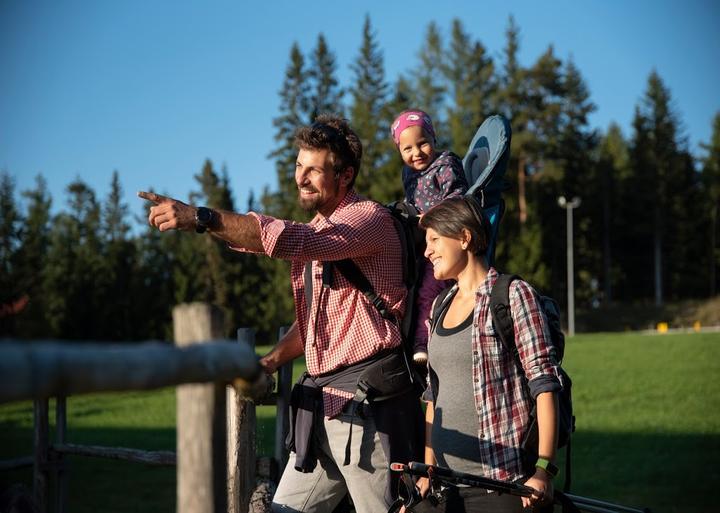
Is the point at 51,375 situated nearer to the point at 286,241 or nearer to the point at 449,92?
the point at 286,241

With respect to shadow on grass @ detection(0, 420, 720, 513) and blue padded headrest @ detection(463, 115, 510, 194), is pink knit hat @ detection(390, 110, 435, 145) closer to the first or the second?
blue padded headrest @ detection(463, 115, 510, 194)

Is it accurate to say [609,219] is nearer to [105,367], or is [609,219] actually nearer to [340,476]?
[340,476]

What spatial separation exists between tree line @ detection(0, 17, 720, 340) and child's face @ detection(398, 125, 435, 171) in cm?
2708

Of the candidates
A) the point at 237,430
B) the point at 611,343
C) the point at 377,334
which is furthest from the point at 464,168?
the point at 611,343

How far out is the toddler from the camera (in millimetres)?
4574

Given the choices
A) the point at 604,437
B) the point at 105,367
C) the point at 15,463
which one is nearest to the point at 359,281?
the point at 105,367

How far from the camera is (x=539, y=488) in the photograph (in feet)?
9.48

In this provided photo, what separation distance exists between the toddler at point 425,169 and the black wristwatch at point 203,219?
1248 millimetres

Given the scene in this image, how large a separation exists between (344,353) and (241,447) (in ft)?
4.54

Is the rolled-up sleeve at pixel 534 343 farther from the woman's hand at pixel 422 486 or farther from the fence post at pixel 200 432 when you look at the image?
the fence post at pixel 200 432

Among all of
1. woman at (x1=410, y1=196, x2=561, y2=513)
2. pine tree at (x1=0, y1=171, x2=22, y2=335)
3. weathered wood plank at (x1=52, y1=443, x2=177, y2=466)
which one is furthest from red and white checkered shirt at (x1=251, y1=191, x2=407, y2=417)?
pine tree at (x1=0, y1=171, x2=22, y2=335)

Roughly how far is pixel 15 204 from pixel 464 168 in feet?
135

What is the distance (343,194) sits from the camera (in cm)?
366

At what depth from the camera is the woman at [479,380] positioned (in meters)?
2.98
